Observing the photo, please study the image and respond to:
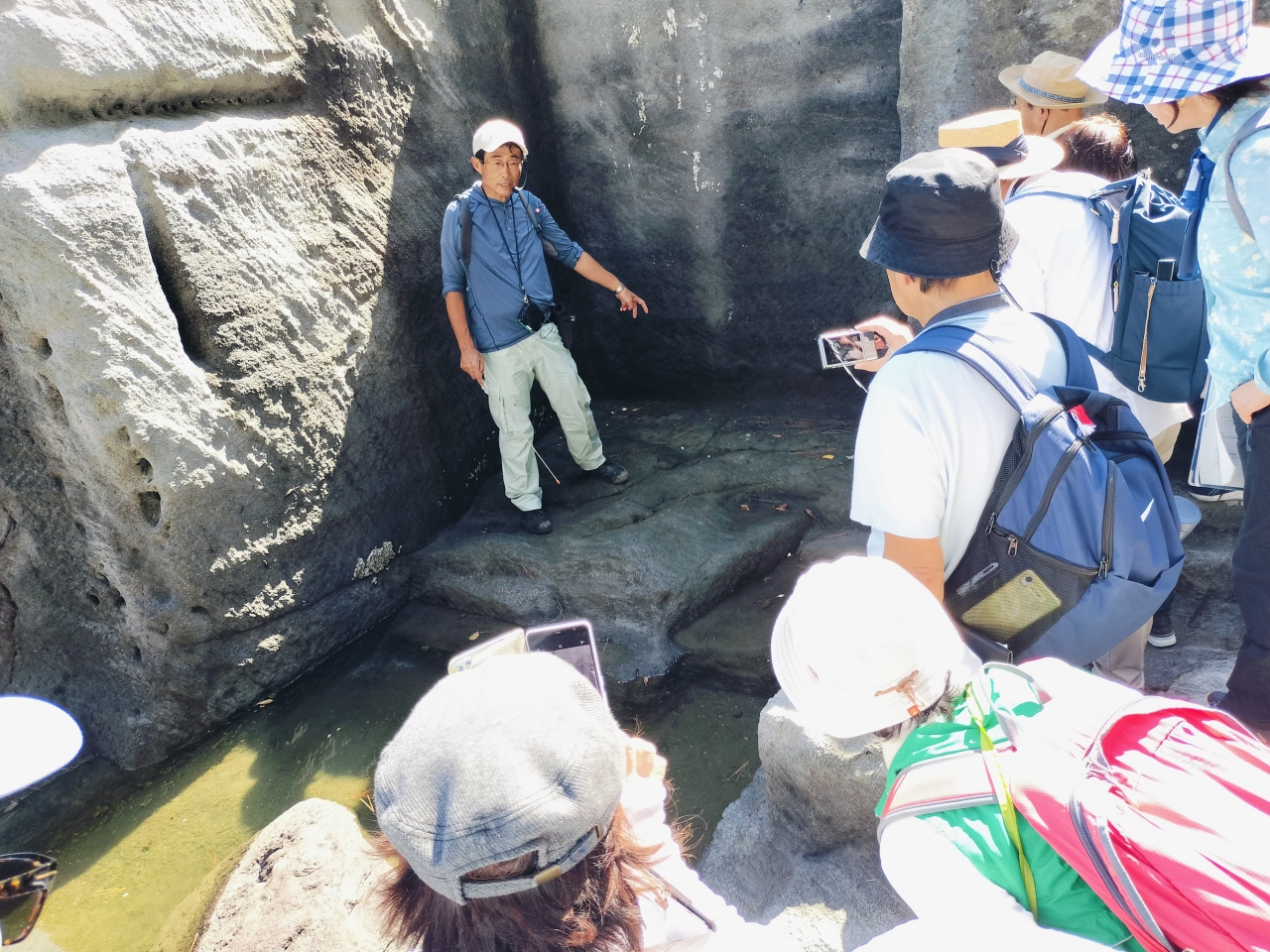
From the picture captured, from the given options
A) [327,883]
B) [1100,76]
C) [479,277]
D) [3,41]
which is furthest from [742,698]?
[3,41]

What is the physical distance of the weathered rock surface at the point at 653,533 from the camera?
3.33 meters

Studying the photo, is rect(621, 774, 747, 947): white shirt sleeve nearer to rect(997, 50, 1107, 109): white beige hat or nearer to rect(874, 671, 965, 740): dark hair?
rect(874, 671, 965, 740): dark hair

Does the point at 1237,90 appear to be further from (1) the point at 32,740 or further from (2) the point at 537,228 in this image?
(2) the point at 537,228

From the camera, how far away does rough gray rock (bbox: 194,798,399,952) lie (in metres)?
1.93

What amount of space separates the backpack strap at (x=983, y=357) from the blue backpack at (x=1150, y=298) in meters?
0.58

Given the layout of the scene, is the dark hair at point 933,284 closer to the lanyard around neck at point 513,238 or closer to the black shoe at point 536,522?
the lanyard around neck at point 513,238

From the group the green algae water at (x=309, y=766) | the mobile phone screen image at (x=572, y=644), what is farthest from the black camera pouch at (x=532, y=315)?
the mobile phone screen image at (x=572, y=644)

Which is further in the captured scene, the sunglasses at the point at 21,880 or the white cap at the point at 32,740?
the sunglasses at the point at 21,880

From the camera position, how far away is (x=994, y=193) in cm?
150

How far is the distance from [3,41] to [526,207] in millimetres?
1711

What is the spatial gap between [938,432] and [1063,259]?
84 centimetres

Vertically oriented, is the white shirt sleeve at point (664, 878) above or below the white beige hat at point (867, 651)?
below

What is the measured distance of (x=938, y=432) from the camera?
1.47m

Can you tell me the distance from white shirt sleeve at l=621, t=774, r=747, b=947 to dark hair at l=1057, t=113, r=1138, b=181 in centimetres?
209
